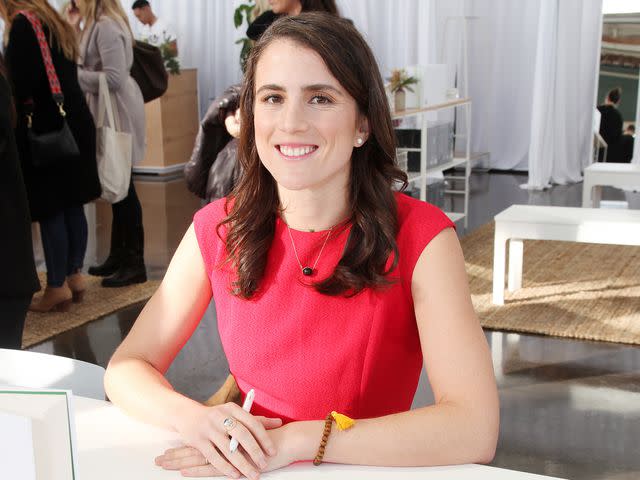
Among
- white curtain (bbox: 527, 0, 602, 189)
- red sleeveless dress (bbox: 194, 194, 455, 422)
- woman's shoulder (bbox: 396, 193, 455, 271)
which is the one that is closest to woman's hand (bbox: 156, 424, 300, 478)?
red sleeveless dress (bbox: 194, 194, 455, 422)

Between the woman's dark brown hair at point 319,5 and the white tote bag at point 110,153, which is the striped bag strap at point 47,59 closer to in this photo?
the white tote bag at point 110,153

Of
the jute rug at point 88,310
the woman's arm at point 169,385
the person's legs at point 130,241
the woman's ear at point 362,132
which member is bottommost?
the jute rug at point 88,310

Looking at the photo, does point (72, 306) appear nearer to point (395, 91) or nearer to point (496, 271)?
point (496, 271)

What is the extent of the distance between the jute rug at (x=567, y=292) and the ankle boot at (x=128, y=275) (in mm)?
1823

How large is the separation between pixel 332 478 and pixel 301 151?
0.54 m

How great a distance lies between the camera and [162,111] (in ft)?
27.7

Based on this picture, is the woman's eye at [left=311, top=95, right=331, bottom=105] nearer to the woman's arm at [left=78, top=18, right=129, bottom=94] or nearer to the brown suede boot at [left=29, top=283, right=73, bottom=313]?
the brown suede boot at [left=29, top=283, right=73, bottom=313]

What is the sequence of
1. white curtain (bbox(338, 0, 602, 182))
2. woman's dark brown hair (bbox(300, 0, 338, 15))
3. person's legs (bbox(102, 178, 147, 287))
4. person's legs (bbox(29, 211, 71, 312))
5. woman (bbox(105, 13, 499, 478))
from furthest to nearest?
white curtain (bbox(338, 0, 602, 182)) < person's legs (bbox(102, 178, 147, 287)) < person's legs (bbox(29, 211, 71, 312)) < woman's dark brown hair (bbox(300, 0, 338, 15)) < woman (bbox(105, 13, 499, 478))

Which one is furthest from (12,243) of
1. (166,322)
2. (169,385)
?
(169,385)

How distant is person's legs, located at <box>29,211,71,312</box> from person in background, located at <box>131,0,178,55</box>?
5.20 m

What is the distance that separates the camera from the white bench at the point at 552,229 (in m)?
3.93

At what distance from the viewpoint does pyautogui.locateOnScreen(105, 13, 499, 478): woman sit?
4.29 ft

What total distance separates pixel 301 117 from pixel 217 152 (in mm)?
1685

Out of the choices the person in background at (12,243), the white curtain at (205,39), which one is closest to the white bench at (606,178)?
the person in background at (12,243)
